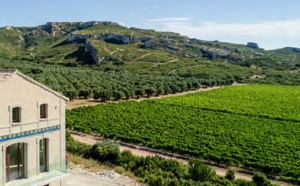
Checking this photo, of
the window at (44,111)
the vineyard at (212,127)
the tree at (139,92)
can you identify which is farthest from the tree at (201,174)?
the tree at (139,92)

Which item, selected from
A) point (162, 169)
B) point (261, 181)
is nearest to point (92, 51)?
point (162, 169)

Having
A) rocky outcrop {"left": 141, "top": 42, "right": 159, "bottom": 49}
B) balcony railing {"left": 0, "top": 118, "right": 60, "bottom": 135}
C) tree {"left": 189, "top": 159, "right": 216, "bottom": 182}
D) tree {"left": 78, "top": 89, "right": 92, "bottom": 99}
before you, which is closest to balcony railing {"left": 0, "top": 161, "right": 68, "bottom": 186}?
balcony railing {"left": 0, "top": 118, "right": 60, "bottom": 135}

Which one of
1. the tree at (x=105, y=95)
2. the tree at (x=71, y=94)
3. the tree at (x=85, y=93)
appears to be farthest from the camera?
the tree at (x=85, y=93)

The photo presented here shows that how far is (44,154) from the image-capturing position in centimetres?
1938

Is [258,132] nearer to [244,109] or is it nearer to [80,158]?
[244,109]

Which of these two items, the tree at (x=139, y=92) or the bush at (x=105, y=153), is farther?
the tree at (x=139, y=92)

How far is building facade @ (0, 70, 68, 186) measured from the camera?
1695cm

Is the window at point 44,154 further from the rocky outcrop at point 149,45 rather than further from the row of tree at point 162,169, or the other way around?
the rocky outcrop at point 149,45

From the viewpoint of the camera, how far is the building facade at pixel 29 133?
55.6ft

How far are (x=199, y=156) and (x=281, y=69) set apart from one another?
15571 cm

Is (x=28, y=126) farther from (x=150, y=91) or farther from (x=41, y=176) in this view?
(x=150, y=91)

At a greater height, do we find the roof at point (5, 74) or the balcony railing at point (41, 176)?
the roof at point (5, 74)

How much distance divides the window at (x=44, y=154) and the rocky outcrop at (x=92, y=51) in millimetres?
145726

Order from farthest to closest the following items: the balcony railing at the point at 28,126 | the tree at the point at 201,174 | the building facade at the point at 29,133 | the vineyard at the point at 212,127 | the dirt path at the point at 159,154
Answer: the vineyard at the point at 212,127, the dirt path at the point at 159,154, the tree at the point at 201,174, the building facade at the point at 29,133, the balcony railing at the point at 28,126
